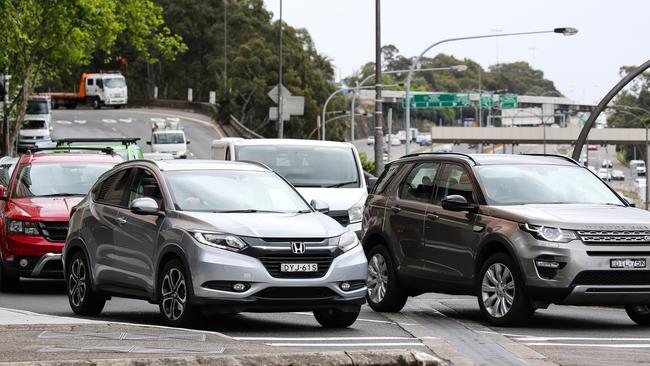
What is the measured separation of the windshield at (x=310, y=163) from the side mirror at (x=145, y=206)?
8024mm

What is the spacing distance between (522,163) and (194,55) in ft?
369

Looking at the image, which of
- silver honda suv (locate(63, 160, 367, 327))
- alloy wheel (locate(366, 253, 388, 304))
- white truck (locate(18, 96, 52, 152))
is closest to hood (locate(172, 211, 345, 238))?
silver honda suv (locate(63, 160, 367, 327))

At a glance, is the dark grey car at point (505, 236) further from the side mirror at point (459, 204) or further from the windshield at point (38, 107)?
the windshield at point (38, 107)

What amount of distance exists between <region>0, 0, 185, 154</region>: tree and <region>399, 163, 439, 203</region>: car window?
38.3 metres

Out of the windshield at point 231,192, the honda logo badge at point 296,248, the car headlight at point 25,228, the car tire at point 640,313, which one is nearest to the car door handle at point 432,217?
the windshield at point 231,192

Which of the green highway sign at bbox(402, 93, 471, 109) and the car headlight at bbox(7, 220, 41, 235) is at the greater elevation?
the green highway sign at bbox(402, 93, 471, 109)

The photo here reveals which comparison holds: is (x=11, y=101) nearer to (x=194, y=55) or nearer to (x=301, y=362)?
(x=301, y=362)

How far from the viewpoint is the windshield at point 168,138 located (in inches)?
2815

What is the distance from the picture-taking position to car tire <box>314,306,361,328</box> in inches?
521

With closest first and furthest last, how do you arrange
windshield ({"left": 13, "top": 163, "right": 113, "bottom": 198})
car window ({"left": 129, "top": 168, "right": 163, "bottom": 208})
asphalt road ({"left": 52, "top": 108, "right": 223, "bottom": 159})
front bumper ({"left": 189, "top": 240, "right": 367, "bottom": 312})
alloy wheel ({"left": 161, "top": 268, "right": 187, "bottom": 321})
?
front bumper ({"left": 189, "top": 240, "right": 367, "bottom": 312}) → alloy wheel ({"left": 161, "top": 268, "right": 187, "bottom": 321}) → car window ({"left": 129, "top": 168, "right": 163, "bottom": 208}) → windshield ({"left": 13, "top": 163, "right": 113, "bottom": 198}) → asphalt road ({"left": 52, "top": 108, "right": 223, "bottom": 159})

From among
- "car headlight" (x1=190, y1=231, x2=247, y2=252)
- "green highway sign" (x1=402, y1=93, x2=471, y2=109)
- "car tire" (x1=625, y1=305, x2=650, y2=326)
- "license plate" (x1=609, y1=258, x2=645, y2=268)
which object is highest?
"green highway sign" (x1=402, y1=93, x2=471, y2=109)

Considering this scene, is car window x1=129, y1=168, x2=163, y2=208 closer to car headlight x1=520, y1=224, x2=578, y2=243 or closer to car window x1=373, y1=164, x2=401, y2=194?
car window x1=373, y1=164, x2=401, y2=194

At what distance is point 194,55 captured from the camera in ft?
413

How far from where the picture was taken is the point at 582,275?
1298 cm
